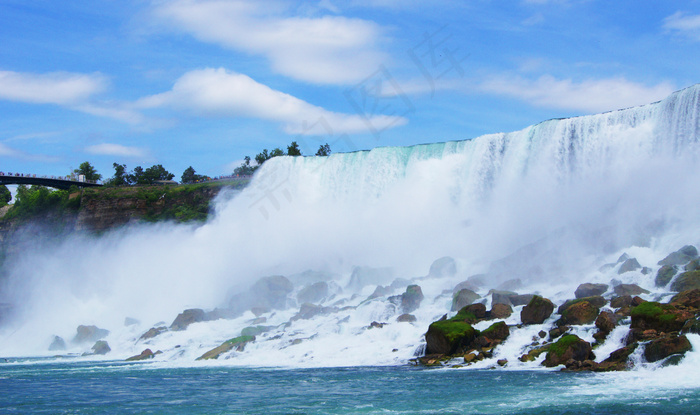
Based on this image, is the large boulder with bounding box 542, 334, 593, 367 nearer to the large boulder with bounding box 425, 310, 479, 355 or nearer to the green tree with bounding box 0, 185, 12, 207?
the large boulder with bounding box 425, 310, 479, 355

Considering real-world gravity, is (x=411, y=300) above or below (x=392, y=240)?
below

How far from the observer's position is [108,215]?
5281cm

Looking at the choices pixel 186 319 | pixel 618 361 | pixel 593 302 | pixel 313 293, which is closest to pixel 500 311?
pixel 593 302

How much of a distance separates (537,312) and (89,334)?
2199 centimetres

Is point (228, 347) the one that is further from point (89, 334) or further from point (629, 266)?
point (629, 266)

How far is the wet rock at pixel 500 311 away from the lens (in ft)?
65.6

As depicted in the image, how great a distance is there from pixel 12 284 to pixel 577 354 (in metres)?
45.7

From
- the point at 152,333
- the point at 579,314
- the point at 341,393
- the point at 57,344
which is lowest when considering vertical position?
the point at 57,344

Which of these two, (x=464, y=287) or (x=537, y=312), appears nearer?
(x=537, y=312)

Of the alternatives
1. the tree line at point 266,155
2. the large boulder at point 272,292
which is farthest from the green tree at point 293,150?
the large boulder at point 272,292

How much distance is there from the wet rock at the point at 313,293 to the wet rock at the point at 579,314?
49.7ft

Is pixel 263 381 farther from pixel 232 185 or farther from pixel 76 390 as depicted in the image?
pixel 232 185

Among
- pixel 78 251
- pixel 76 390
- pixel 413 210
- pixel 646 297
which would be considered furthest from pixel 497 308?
pixel 78 251

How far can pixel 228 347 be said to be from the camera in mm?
23031
